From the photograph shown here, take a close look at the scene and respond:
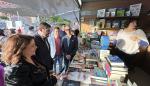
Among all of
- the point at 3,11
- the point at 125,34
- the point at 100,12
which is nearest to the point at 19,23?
the point at 3,11

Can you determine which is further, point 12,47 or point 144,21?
point 144,21

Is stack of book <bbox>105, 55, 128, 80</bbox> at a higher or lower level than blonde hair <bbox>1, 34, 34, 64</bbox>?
lower

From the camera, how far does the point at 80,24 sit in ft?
23.4

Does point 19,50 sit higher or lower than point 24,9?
lower

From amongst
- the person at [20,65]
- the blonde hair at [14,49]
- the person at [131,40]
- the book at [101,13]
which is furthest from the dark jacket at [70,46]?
the blonde hair at [14,49]

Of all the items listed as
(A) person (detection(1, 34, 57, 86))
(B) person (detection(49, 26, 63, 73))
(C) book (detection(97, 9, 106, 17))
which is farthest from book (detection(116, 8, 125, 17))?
(A) person (detection(1, 34, 57, 86))

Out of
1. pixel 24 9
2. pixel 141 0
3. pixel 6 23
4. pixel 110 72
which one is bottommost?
pixel 110 72

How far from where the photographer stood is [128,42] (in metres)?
3.17

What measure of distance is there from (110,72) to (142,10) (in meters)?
4.16

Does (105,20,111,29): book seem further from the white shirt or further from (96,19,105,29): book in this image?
the white shirt

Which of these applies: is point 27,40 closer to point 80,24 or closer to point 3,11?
point 3,11

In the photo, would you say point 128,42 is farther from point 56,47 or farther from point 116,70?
point 56,47

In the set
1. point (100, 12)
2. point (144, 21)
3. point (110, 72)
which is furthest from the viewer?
point (100, 12)

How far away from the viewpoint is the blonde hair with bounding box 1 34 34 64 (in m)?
1.30
